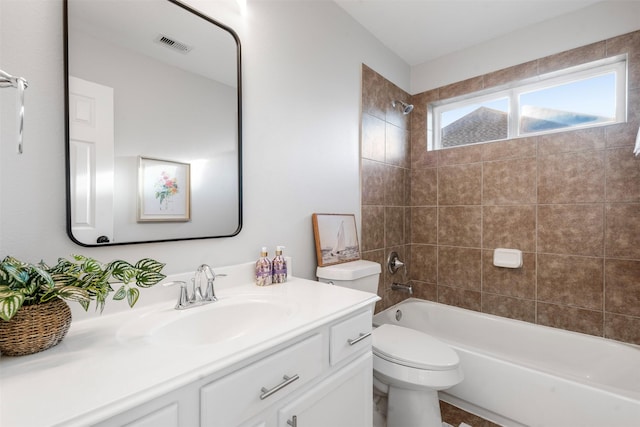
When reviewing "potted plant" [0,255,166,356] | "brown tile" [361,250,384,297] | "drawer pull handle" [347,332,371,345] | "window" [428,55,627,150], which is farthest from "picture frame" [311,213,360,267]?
"window" [428,55,627,150]

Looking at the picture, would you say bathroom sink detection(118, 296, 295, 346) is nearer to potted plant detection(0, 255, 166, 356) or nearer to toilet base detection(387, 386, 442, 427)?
potted plant detection(0, 255, 166, 356)

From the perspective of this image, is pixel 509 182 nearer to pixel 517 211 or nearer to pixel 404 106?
pixel 517 211

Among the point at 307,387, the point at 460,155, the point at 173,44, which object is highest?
the point at 173,44

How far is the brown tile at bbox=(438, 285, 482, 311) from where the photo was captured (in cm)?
234

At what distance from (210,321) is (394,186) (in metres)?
1.85

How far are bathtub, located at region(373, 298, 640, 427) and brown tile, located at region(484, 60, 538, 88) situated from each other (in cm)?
181

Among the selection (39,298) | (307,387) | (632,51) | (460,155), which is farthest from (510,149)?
(39,298)

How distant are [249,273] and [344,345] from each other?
0.55m

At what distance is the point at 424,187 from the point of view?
2631 mm

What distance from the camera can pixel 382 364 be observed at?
1463mm

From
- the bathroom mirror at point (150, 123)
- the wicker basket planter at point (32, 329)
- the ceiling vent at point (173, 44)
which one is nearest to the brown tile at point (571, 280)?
the bathroom mirror at point (150, 123)

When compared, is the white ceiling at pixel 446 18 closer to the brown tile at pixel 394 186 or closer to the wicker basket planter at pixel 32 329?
the brown tile at pixel 394 186

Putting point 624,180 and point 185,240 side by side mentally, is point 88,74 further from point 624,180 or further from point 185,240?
point 624,180

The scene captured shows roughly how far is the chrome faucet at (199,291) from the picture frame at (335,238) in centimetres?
70
